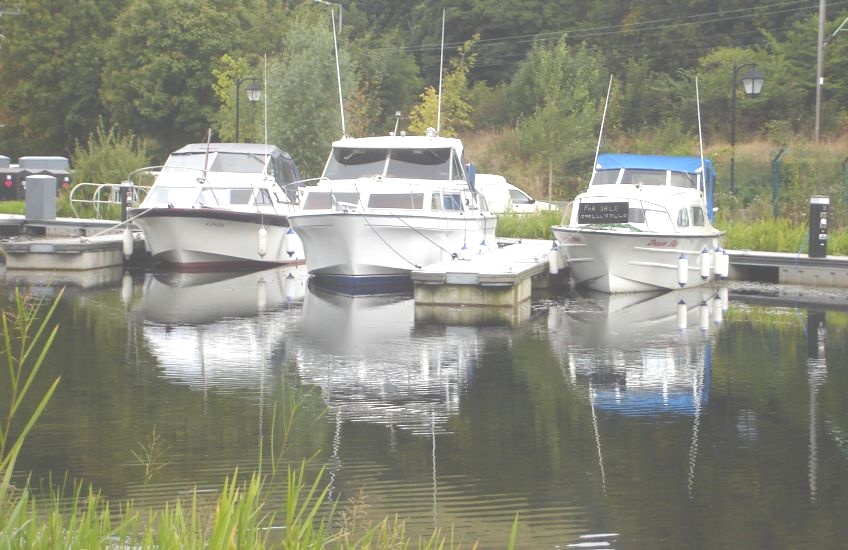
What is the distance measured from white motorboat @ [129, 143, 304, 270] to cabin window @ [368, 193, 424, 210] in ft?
9.09

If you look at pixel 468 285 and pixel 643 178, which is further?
pixel 643 178

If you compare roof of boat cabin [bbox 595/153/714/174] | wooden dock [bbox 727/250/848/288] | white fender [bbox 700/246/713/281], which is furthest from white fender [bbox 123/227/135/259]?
wooden dock [bbox 727/250/848/288]

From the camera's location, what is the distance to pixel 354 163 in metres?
25.8

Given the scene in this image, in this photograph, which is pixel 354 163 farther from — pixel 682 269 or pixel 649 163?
pixel 682 269

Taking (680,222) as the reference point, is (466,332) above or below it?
below

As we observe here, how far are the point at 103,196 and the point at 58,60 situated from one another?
2892cm

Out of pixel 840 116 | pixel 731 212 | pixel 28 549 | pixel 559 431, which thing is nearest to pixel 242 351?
pixel 559 431

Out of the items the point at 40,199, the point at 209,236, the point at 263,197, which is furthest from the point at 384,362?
the point at 40,199

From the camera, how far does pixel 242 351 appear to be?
1692 centimetres

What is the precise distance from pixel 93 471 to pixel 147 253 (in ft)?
62.3

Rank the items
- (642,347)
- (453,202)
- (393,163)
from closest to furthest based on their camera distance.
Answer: (642,347), (453,202), (393,163)

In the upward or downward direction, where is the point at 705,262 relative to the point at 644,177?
downward

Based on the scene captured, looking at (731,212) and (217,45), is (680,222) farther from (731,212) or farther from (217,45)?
(217,45)

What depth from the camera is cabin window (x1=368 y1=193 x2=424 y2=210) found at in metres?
24.1
